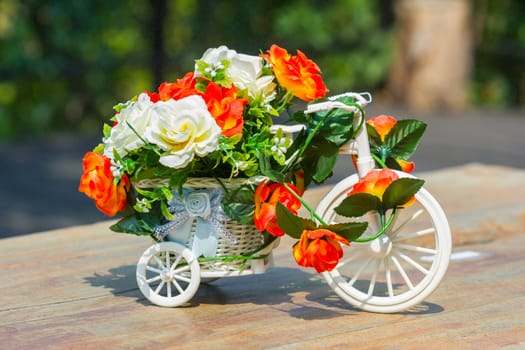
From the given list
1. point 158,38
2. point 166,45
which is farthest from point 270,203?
point 166,45

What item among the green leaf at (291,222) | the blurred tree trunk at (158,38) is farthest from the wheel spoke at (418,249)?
the blurred tree trunk at (158,38)

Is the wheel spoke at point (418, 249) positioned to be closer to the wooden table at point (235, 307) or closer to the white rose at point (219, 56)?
the wooden table at point (235, 307)

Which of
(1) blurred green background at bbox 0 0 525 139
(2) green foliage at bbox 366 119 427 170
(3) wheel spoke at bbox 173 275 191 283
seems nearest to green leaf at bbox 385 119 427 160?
(2) green foliage at bbox 366 119 427 170

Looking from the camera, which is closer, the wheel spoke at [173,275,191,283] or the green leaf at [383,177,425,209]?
the green leaf at [383,177,425,209]

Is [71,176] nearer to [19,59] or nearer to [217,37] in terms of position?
[19,59]

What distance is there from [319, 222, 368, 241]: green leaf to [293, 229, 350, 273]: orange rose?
0.03m

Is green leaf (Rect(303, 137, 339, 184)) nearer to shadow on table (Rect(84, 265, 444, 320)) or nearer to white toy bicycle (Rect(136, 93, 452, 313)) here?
white toy bicycle (Rect(136, 93, 452, 313))

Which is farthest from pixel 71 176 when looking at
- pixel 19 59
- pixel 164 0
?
pixel 164 0

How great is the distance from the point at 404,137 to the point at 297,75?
0.26 meters

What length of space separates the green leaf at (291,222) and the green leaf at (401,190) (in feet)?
0.50

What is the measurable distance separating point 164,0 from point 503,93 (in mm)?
3458

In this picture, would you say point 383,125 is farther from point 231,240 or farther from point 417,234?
point 231,240

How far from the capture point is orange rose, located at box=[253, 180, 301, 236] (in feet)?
6.40

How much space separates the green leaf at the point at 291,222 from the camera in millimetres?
1909
